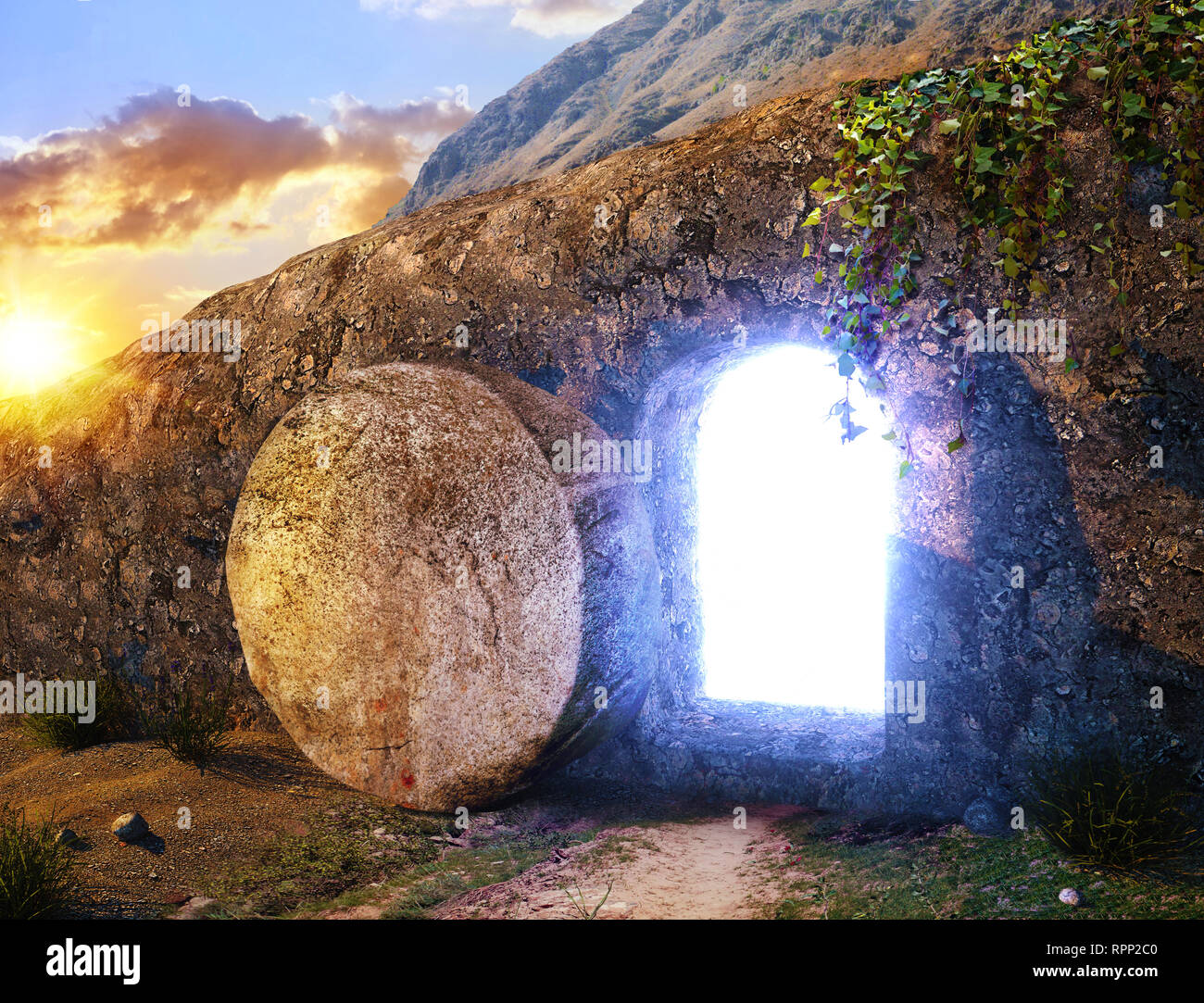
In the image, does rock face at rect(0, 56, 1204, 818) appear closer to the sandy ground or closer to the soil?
the soil

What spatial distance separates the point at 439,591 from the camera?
339 centimetres

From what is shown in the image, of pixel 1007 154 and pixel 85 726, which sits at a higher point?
pixel 1007 154

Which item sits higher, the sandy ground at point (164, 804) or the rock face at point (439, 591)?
the rock face at point (439, 591)

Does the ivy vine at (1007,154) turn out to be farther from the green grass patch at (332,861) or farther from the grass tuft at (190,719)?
the grass tuft at (190,719)

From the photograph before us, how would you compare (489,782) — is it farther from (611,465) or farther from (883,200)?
(883,200)

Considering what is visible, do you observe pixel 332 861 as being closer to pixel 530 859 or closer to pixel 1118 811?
pixel 530 859

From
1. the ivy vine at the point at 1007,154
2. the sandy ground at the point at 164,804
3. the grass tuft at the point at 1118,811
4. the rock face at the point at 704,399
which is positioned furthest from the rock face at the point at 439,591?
the grass tuft at the point at 1118,811

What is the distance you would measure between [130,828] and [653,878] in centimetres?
212

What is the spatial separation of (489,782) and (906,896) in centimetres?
163

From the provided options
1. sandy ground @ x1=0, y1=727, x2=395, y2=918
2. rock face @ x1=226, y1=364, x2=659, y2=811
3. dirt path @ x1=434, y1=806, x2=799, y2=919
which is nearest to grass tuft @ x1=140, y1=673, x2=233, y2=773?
sandy ground @ x1=0, y1=727, x2=395, y2=918

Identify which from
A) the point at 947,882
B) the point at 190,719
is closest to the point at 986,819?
the point at 947,882

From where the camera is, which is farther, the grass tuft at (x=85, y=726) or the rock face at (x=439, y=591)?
the grass tuft at (x=85, y=726)

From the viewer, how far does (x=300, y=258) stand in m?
5.25

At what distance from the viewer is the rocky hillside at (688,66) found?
3.91 m
